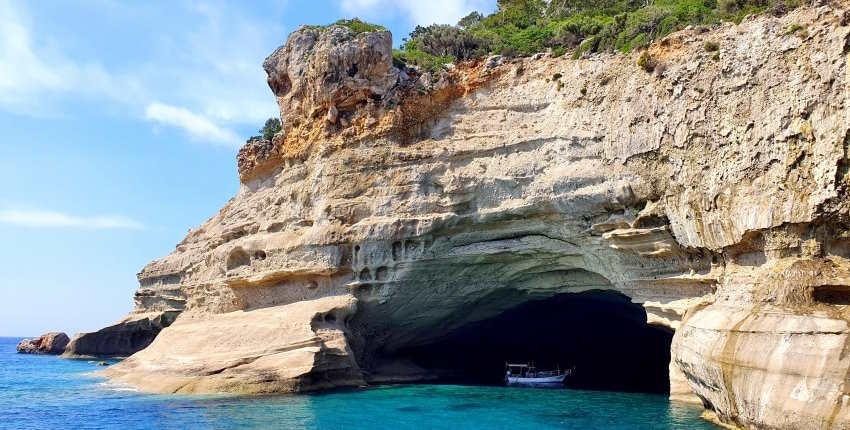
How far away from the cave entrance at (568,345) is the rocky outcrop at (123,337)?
1675 centimetres

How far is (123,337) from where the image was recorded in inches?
1731

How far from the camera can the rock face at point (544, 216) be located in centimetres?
1405

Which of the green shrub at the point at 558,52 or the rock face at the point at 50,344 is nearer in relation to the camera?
the green shrub at the point at 558,52

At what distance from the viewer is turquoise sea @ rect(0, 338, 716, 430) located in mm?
Result: 16875

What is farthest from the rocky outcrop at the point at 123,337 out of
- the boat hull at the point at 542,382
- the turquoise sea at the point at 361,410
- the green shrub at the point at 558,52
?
the green shrub at the point at 558,52

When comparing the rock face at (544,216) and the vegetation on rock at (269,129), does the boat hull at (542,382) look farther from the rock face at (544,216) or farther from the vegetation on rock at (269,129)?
the vegetation on rock at (269,129)

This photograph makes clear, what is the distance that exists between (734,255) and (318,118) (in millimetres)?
17161

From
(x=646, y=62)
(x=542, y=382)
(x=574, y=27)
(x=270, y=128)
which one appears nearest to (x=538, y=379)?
(x=542, y=382)

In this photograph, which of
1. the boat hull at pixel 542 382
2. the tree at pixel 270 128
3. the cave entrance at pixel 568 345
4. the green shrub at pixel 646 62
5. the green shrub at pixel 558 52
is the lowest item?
the boat hull at pixel 542 382

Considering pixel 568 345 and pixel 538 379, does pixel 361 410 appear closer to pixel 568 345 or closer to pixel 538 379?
pixel 538 379

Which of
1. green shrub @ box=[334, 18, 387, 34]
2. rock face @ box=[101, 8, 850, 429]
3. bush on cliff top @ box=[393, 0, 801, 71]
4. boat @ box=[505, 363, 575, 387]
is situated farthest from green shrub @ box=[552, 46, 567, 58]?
boat @ box=[505, 363, 575, 387]

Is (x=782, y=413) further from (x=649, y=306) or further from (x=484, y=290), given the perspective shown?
(x=484, y=290)

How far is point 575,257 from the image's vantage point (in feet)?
74.3

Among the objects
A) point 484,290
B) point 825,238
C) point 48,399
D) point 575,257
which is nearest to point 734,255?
point 825,238
